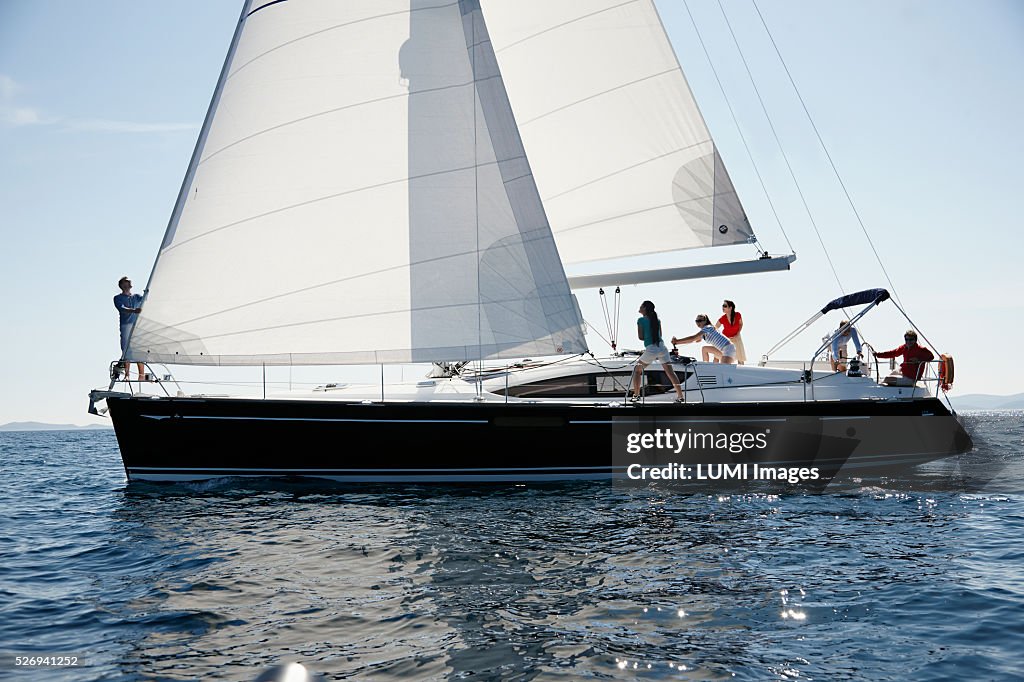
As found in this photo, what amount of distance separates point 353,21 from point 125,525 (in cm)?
731

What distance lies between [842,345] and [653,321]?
3.78 meters

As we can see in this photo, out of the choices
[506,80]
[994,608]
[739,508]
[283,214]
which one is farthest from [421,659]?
[506,80]

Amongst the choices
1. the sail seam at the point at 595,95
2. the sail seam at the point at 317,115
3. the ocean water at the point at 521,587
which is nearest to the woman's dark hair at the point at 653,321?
the ocean water at the point at 521,587

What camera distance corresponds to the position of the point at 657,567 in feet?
21.3

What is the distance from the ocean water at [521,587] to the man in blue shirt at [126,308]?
2403 millimetres

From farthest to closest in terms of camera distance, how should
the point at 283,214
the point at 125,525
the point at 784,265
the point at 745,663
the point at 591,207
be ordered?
the point at 591,207 → the point at 784,265 → the point at 283,214 → the point at 125,525 → the point at 745,663

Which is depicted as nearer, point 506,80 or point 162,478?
point 162,478

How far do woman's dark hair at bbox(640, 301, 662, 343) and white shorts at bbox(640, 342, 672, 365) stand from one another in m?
0.09

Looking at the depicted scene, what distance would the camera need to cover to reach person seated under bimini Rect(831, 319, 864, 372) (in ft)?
40.5

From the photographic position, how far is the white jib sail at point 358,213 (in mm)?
10461

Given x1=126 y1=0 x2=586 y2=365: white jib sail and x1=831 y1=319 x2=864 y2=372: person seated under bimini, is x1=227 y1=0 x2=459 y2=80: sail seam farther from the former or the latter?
x1=831 y1=319 x2=864 y2=372: person seated under bimini

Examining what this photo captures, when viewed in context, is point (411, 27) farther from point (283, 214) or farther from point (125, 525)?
point (125, 525)

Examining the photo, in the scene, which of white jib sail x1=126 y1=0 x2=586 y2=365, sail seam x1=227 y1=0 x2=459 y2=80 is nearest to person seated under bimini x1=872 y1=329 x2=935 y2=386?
white jib sail x1=126 y1=0 x2=586 y2=365

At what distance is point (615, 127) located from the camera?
12.5 meters
